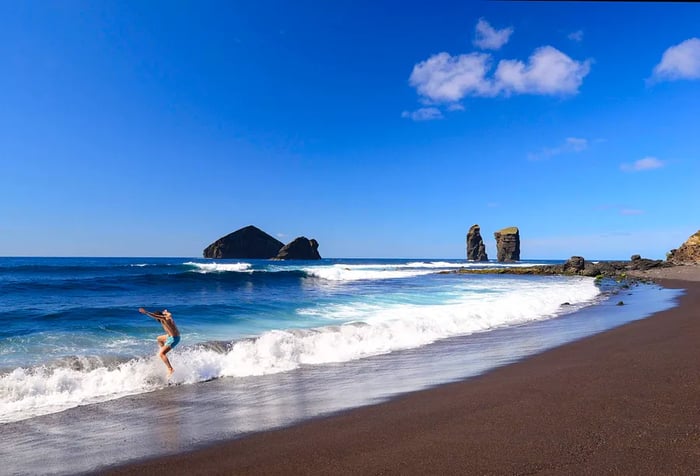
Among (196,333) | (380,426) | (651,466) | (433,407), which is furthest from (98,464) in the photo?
(196,333)

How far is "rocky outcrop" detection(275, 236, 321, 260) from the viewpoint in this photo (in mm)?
129625

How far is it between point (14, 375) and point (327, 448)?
19.9ft

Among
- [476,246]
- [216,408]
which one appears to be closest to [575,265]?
[216,408]

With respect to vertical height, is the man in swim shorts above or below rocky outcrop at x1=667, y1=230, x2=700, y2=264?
below

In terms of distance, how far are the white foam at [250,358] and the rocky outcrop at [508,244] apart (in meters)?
103

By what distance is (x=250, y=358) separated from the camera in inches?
345

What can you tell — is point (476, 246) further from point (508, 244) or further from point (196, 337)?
point (196, 337)

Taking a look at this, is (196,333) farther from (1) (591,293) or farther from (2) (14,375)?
(1) (591,293)

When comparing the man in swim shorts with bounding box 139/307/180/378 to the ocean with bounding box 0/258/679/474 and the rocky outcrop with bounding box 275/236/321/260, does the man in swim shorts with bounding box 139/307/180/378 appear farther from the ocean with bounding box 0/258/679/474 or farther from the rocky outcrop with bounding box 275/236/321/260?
the rocky outcrop with bounding box 275/236/321/260

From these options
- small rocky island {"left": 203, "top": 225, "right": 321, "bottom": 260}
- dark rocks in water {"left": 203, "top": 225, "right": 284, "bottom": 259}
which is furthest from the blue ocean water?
dark rocks in water {"left": 203, "top": 225, "right": 284, "bottom": 259}

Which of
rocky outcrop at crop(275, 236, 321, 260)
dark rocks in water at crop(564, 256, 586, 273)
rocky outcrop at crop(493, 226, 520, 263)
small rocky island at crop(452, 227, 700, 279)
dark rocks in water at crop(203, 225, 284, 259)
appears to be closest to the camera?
small rocky island at crop(452, 227, 700, 279)

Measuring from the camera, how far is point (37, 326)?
504 inches

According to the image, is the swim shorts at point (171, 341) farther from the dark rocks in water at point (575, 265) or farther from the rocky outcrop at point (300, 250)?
the rocky outcrop at point (300, 250)

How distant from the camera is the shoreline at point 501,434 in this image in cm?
356
